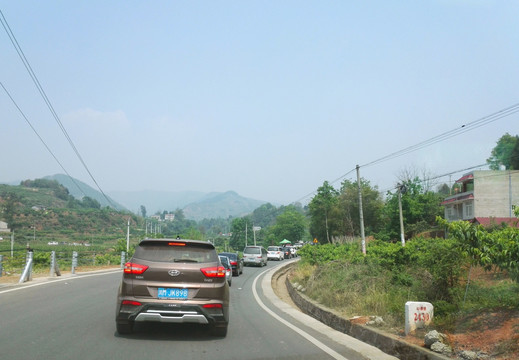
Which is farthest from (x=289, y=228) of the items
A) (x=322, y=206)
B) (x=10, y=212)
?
(x=10, y=212)

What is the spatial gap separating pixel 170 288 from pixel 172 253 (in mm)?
650

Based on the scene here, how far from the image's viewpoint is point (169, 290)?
309 inches

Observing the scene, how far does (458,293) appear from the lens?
8883mm

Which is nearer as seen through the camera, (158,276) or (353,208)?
(158,276)

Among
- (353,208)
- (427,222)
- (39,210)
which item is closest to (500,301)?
(427,222)

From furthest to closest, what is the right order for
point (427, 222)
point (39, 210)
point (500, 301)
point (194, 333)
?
point (39, 210)
point (427, 222)
point (194, 333)
point (500, 301)

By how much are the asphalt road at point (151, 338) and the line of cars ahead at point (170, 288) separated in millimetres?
422

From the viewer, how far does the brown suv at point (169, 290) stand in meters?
7.73

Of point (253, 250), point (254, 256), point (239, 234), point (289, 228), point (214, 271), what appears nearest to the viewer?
point (214, 271)

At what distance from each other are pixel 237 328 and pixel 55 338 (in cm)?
347

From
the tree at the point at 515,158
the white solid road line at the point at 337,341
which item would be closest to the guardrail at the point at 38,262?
the white solid road line at the point at 337,341

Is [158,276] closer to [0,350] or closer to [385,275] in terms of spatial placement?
[0,350]

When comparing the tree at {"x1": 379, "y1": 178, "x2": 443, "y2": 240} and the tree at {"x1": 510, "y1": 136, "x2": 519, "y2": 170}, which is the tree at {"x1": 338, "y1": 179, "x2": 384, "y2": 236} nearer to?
the tree at {"x1": 379, "y1": 178, "x2": 443, "y2": 240}

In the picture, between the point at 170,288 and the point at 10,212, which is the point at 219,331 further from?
the point at 10,212
